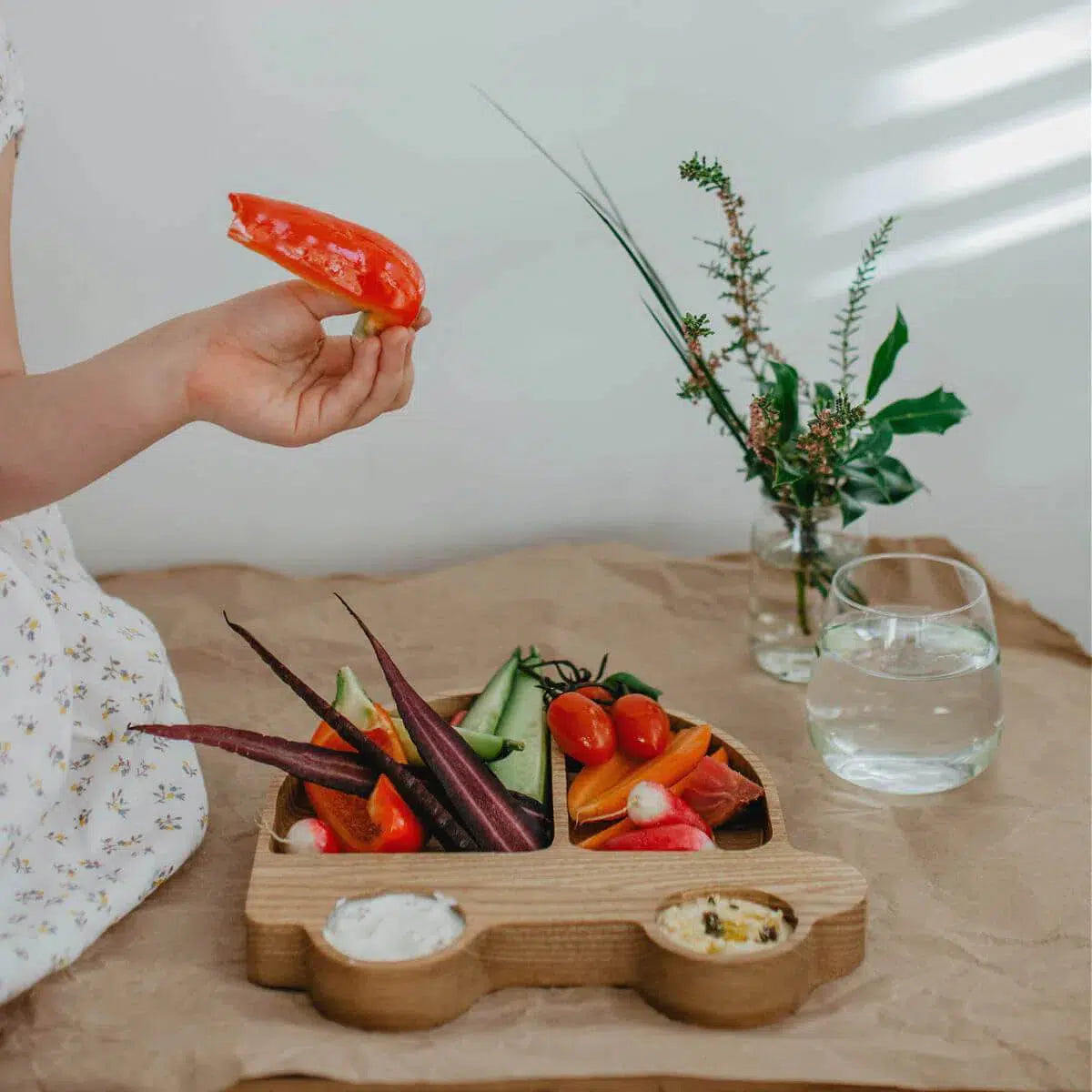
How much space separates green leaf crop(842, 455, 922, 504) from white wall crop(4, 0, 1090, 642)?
1.12 ft

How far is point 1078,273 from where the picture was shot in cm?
147

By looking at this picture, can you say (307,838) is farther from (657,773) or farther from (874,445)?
(874,445)

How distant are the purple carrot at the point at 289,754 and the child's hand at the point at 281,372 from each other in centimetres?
20

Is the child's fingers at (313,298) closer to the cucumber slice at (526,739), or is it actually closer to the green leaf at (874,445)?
the cucumber slice at (526,739)

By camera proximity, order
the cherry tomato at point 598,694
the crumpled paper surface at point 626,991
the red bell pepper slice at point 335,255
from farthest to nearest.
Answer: the cherry tomato at point 598,694
the red bell pepper slice at point 335,255
the crumpled paper surface at point 626,991

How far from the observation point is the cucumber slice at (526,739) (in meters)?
1.00

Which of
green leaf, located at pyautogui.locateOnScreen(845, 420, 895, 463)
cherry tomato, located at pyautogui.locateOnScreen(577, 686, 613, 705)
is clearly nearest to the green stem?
green leaf, located at pyautogui.locateOnScreen(845, 420, 895, 463)

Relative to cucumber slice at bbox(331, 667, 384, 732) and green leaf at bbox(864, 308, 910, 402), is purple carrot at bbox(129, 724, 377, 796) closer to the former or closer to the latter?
cucumber slice at bbox(331, 667, 384, 732)

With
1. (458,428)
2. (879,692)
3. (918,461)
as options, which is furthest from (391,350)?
(918,461)

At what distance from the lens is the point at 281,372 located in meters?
0.96

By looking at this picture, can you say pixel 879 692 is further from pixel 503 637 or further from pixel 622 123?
pixel 622 123

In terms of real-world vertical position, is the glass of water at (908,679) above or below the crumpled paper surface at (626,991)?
above

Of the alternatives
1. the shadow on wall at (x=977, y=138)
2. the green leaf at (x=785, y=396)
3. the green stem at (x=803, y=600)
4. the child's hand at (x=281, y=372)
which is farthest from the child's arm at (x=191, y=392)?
the shadow on wall at (x=977, y=138)

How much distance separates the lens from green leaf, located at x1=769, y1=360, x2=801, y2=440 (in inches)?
45.2
